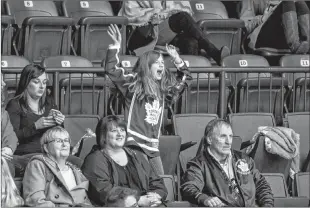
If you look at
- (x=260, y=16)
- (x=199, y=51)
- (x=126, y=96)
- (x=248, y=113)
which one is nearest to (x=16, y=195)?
(x=126, y=96)

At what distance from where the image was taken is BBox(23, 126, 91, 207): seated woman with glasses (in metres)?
8.10

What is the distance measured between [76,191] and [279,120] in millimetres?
2858

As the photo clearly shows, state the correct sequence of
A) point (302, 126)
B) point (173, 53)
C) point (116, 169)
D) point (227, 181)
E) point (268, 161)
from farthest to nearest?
point (302, 126) → point (268, 161) → point (173, 53) → point (227, 181) → point (116, 169)

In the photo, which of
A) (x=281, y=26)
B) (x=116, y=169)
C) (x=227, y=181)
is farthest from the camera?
(x=281, y=26)

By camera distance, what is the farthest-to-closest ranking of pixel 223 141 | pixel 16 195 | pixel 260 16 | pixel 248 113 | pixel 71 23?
pixel 260 16 < pixel 71 23 < pixel 248 113 < pixel 223 141 < pixel 16 195

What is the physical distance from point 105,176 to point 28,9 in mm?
3597

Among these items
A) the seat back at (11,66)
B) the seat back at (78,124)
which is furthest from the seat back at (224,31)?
the seat back at (78,124)

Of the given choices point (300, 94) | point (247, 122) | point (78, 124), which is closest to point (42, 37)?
point (78, 124)

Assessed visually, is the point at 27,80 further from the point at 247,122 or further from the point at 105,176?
the point at 247,122

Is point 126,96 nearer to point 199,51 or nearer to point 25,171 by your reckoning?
point 25,171

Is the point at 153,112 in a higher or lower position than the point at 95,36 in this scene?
lower

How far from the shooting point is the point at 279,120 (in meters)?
10.6

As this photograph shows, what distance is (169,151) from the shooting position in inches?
373

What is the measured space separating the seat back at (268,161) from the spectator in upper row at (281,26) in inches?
68.4
